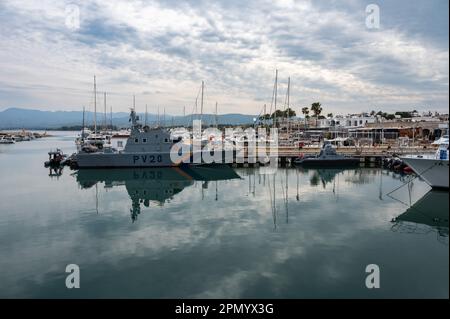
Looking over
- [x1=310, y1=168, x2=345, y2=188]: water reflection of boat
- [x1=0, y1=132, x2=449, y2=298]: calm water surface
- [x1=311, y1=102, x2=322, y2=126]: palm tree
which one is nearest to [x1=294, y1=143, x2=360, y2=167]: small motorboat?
[x1=310, y1=168, x2=345, y2=188]: water reflection of boat

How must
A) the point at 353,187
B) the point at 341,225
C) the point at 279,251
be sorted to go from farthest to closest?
the point at 353,187, the point at 341,225, the point at 279,251

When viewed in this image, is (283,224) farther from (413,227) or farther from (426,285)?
(426,285)

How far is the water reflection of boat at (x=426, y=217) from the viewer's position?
2112 centimetres

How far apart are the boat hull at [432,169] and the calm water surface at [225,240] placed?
4.53ft

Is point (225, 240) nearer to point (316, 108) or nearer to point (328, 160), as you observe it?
point (328, 160)

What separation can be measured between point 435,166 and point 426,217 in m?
9.16

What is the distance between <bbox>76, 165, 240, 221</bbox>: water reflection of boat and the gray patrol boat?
1.04 metres

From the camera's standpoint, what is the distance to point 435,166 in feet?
101

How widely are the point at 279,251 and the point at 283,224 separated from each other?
16.8 feet
